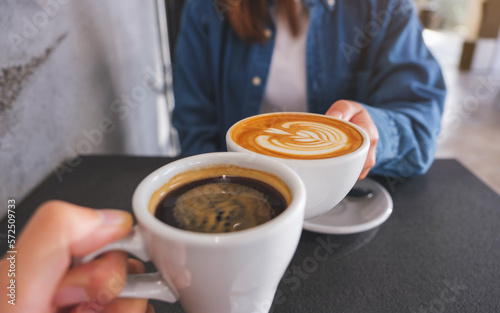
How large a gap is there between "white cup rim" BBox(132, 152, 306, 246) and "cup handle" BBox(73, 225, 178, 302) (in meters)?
0.02

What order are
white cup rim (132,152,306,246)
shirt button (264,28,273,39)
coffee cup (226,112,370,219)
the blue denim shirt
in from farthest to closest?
shirt button (264,28,273,39)
the blue denim shirt
coffee cup (226,112,370,219)
white cup rim (132,152,306,246)

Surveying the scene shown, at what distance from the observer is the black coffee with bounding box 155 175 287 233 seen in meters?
0.32

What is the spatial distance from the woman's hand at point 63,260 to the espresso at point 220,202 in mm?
54

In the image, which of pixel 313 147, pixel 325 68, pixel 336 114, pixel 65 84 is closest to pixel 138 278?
pixel 313 147

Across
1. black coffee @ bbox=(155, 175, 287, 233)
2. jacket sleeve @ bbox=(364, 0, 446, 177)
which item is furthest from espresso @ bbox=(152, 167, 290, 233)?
jacket sleeve @ bbox=(364, 0, 446, 177)

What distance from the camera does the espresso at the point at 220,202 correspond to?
33 centimetres

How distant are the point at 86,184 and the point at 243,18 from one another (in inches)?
27.1

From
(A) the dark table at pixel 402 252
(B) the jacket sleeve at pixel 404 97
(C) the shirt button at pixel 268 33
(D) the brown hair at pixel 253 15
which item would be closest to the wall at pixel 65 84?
(A) the dark table at pixel 402 252

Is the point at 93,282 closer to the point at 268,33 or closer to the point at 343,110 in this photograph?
the point at 343,110

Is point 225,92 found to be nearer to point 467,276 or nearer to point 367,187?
point 367,187

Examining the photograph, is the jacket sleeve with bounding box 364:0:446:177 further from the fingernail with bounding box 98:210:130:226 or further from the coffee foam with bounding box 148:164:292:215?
the fingernail with bounding box 98:210:130:226

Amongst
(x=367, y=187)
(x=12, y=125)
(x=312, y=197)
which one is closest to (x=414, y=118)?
(x=367, y=187)

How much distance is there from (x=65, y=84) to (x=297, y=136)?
0.72m

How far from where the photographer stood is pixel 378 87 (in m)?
1.09
